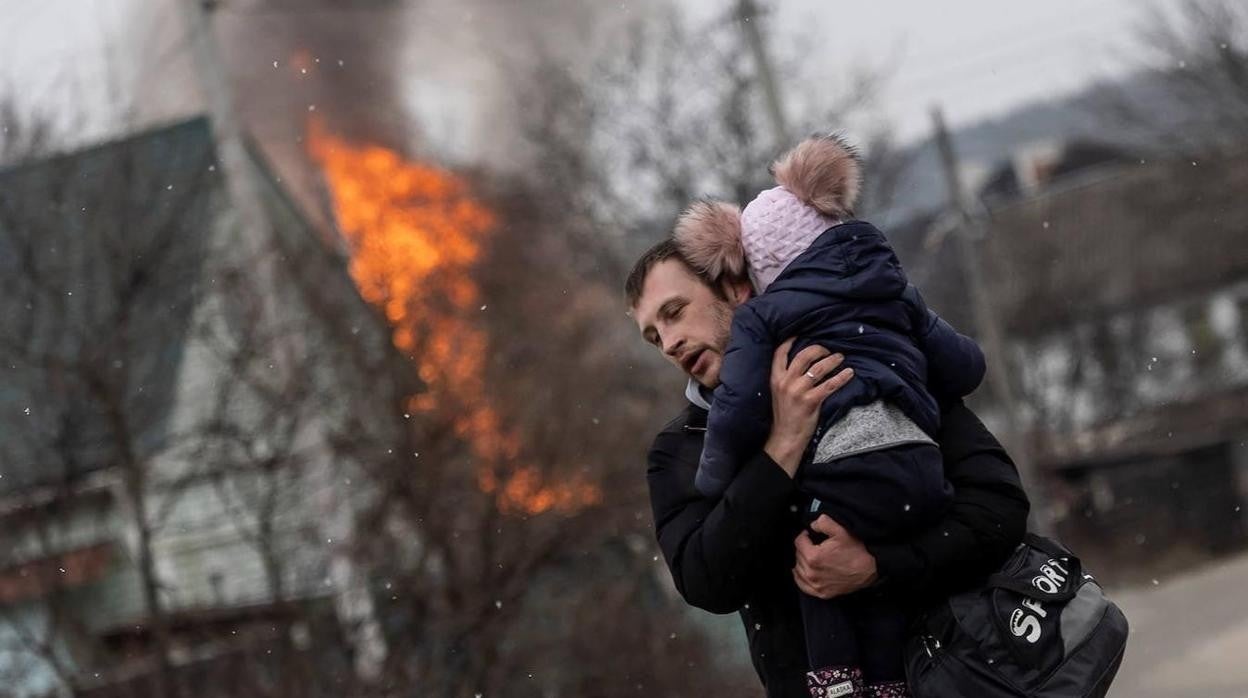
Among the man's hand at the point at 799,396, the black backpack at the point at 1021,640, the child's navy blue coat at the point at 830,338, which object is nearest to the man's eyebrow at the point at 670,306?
the child's navy blue coat at the point at 830,338

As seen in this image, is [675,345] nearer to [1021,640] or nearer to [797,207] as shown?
[797,207]

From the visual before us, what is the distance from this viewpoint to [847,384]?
2.69m

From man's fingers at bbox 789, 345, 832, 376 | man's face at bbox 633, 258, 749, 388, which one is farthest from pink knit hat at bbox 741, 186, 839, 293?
man's fingers at bbox 789, 345, 832, 376

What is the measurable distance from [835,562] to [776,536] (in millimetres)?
119

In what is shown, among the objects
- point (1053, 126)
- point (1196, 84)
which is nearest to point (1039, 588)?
point (1196, 84)

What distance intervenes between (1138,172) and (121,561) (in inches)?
1572

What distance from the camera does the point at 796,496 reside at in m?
2.75

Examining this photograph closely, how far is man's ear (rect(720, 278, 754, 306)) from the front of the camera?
9.73ft

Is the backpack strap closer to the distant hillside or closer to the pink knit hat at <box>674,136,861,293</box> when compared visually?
the pink knit hat at <box>674,136,861,293</box>

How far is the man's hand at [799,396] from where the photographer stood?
8.82 ft

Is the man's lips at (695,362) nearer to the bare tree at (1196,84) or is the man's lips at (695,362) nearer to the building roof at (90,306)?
the building roof at (90,306)

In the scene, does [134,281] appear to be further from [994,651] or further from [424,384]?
[994,651]

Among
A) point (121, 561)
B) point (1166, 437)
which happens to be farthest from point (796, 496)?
point (1166, 437)

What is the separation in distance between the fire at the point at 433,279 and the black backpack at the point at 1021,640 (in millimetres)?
8196
